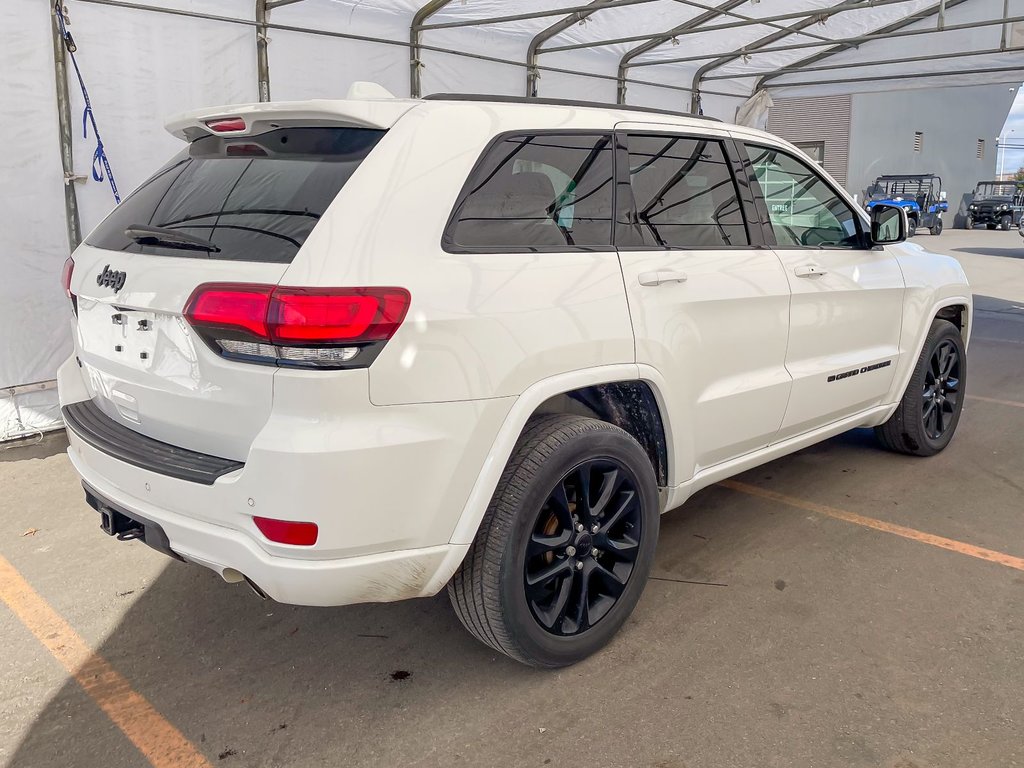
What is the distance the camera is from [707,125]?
340 centimetres

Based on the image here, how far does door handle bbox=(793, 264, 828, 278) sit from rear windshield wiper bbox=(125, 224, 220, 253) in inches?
92.4

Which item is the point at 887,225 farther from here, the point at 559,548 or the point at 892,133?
the point at 892,133

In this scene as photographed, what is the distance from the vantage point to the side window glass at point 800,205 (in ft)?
12.0

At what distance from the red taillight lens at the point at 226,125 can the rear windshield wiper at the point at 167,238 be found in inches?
14.0

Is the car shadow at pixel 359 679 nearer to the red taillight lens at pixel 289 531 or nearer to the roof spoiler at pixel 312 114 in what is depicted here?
the red taillight lens at pixel 289 531

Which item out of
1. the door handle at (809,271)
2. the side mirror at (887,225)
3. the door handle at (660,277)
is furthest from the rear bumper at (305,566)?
the side mirror at (887,225)

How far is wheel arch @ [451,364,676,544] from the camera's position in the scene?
2400 millimetres

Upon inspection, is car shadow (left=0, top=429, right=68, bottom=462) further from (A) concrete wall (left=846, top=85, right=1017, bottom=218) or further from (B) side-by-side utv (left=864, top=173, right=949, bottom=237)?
(A) concrete wall (left=846, top=85, right=1017, bottom=218)

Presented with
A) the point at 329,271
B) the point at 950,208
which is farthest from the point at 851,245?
the point at 950,208

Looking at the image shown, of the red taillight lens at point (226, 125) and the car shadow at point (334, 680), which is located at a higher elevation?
the red taillight lens at point (226, 125)

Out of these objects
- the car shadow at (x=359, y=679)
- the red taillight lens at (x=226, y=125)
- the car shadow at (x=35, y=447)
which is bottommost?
the car shadow at (x=359, y=679)

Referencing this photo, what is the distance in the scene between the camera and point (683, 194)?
10.5 feet

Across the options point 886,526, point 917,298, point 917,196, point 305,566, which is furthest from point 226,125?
point 917,196

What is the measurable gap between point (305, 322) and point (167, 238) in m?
0.69
